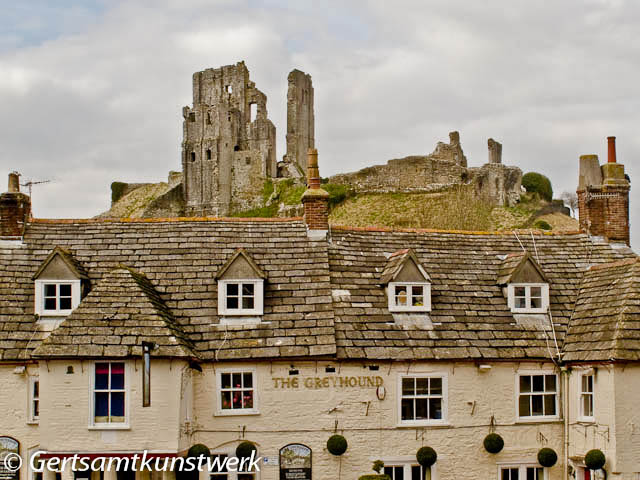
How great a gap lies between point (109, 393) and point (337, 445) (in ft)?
18.3

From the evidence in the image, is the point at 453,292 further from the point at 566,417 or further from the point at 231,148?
the point at 231,148

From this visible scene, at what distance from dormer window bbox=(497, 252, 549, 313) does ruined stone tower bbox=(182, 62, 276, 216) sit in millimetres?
57149

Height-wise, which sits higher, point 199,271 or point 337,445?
point 199,271

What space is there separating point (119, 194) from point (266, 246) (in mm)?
73284

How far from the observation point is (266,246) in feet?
78.2

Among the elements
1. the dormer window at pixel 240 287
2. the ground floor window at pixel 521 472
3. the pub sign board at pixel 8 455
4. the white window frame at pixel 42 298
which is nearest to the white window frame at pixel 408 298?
the dormer window at pixel 240 287

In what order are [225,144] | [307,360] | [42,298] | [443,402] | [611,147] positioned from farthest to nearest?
[225,144] < [611,147] < [42,298] < [443,402] < [307,360]

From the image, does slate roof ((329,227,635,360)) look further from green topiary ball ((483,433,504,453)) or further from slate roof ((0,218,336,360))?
green topiary ball ((483,433,504,453))

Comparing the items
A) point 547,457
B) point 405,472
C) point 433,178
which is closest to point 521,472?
point 547,457

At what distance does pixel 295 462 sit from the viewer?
826 inches

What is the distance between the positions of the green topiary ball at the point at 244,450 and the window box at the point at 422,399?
12.6 feet

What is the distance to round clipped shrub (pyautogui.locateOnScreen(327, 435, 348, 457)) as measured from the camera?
817 inches

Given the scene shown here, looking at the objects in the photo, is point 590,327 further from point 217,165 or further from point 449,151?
point 217,165

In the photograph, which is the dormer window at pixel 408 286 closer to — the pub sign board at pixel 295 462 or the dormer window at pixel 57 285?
the pub sign board at pixel 295 462
